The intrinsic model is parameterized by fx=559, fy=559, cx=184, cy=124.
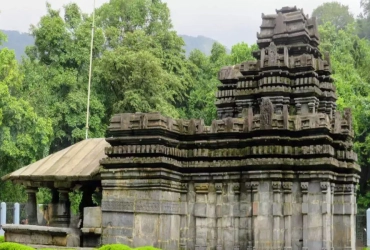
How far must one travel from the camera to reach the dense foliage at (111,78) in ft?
83.4

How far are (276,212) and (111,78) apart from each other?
2197cm

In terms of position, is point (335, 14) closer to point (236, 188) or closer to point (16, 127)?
point (16, 127)

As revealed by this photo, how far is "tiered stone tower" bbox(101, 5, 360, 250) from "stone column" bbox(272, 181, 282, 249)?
21 millimetres

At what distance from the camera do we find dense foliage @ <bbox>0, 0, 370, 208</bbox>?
25406mm

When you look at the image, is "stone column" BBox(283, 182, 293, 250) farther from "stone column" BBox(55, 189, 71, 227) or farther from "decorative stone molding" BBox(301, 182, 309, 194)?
"stone column" BBox(55, 189, 71, 227)

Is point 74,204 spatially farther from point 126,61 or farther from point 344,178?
point 344,178

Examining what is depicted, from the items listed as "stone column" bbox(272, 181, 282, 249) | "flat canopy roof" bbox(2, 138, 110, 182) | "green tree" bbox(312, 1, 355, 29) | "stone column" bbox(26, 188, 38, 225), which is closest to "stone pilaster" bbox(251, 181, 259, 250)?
"stone column" bbox(272, 181, 282, 249)

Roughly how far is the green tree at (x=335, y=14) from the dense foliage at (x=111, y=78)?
1645 cm

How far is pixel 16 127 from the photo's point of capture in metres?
24.7

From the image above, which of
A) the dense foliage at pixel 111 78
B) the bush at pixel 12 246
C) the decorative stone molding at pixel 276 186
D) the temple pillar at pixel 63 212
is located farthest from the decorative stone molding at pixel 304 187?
the dense foliage at pixel 111 78

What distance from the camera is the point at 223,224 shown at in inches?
476

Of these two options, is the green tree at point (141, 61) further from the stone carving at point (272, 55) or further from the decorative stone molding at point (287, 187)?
the decorative stone molding at point (287, 187)

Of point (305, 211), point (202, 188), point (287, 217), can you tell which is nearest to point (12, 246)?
point (202, 188)

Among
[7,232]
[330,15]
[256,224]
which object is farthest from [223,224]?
[330,15]
